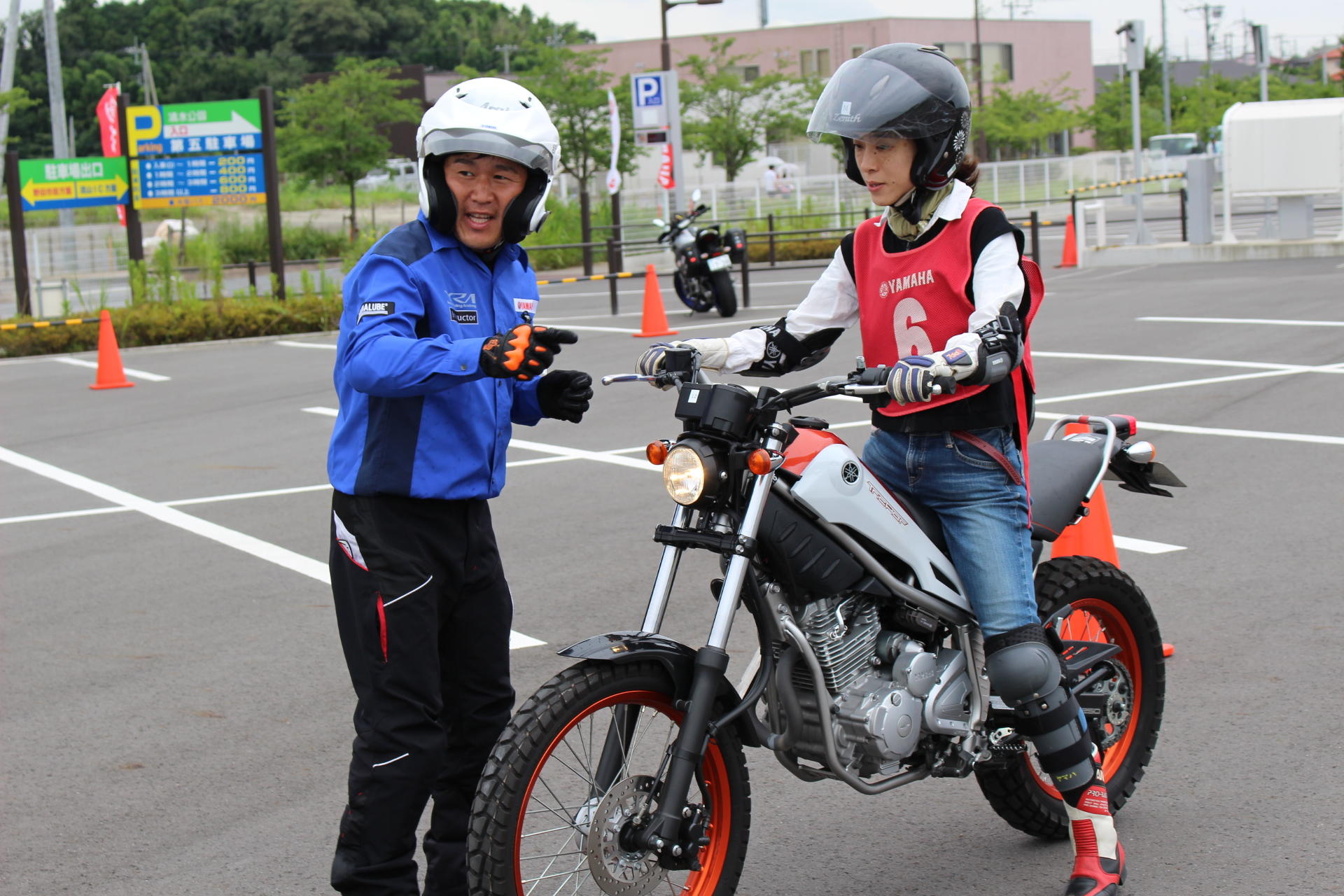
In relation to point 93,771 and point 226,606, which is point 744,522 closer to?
point 93,771

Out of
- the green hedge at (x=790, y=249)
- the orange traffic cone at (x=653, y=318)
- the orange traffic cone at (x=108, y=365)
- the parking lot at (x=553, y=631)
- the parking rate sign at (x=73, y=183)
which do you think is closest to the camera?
Answer: the parking lot at (x=553, y=631)

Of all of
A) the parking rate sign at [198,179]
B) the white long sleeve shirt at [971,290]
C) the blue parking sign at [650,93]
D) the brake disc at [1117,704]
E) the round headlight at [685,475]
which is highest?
the blue parking sign at [650,93]

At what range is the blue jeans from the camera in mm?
3516

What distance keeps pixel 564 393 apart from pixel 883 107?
1043 mm

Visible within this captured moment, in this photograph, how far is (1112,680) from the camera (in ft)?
13.5

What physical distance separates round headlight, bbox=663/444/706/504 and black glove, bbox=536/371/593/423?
48cm

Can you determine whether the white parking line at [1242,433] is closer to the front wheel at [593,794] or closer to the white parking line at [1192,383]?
the white parking line at [1192,383]

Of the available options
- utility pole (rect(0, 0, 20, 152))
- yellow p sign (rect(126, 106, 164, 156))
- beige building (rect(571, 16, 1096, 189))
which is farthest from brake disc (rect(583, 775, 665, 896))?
beige building (rect(571, 16, 1096, 189))

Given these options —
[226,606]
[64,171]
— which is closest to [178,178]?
[64,171]

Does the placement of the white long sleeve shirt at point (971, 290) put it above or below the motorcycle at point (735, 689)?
above

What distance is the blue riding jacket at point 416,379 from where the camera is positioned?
312cm

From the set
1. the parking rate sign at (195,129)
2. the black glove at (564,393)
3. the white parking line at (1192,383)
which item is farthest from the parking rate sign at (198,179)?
the black glove at (564,393)

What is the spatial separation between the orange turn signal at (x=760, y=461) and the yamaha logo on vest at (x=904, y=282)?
696 mm

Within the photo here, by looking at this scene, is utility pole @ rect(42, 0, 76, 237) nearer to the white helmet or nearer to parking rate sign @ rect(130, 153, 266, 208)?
parking rate sign @ rect(130, 153, 266, 208)
